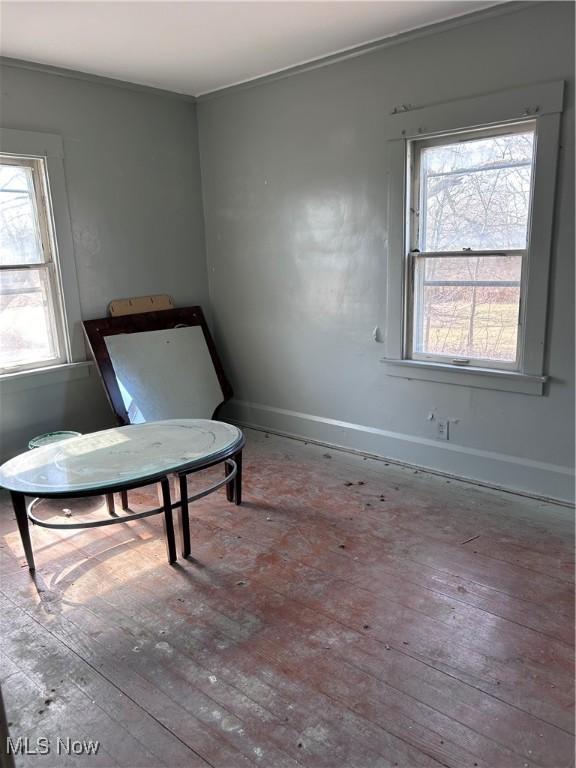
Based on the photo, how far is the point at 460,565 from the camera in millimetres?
2596

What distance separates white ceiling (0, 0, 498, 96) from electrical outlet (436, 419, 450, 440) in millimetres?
2286

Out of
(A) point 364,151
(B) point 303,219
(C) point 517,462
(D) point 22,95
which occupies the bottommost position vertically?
(C) point 517,462

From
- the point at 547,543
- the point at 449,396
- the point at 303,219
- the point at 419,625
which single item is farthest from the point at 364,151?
the point at 419,625

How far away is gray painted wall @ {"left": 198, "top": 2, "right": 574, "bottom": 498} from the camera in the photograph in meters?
2.97

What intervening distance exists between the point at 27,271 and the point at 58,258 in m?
0.22

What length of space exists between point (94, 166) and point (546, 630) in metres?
3.84

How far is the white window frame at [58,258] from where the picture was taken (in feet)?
11.7

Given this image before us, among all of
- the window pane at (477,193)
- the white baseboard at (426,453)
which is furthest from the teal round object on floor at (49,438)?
the window pane at (477,193)

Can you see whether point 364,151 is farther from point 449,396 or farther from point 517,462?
point 517,462

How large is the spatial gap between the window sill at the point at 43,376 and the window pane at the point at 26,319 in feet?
0.33

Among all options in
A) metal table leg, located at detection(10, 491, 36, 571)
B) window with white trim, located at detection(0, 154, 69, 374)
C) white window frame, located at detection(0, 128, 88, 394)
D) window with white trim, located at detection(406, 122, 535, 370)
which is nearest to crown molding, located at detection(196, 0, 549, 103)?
window with white trim, located at detection(406, 122, 535, 370)

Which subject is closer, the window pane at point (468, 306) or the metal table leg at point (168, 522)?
the metal table leg at point (168, 522)

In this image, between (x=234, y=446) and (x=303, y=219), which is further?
(x=303, y=219)

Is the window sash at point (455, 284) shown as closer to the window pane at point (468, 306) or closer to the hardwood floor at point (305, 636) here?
the window pane at point (468, 306)
